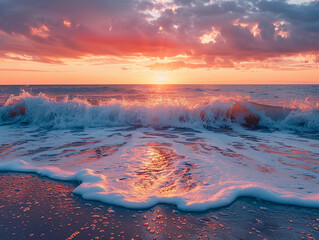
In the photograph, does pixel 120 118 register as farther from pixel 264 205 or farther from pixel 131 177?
pixel 264 205

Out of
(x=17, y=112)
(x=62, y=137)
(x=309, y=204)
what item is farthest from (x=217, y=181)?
(x=17, y=112)

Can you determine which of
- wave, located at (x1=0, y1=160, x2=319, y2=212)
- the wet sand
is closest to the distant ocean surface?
wave, located at (x1=0, y1=160, x2=319, y2=212)

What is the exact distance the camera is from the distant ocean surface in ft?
10.5

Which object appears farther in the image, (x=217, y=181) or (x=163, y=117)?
(x=163, y=117)

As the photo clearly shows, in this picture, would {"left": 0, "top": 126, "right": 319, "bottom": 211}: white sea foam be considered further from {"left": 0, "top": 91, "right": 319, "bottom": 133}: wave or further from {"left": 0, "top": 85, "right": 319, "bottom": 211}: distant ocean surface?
{"left": 0, "top": 91, "right": 319, "bottom": 133}: wave

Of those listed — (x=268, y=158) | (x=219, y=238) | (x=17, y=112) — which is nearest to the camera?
(x=219, y=238)

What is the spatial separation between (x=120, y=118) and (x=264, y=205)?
817 centimetres

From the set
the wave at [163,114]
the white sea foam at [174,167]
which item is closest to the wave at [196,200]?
the white sea foam at [174,167]

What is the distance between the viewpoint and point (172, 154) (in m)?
5.22

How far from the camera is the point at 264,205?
9.48 feet

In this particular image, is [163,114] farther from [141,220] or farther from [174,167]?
[141,220]

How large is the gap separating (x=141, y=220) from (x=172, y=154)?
2.76 meters

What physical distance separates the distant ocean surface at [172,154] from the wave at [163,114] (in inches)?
1.8

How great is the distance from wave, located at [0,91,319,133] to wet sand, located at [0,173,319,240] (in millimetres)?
7012
